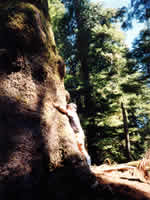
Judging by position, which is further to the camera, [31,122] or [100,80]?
[100,80]

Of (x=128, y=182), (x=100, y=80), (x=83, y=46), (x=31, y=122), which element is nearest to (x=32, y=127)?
(x=31, y=122)

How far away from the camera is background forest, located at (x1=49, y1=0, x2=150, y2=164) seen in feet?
38.3

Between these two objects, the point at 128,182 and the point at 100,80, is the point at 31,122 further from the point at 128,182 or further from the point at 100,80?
the point at 100,80

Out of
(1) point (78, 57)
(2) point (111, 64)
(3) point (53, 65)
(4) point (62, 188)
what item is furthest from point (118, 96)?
(4) point (62, 188)

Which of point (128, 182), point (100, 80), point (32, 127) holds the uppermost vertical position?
point (100, 80)

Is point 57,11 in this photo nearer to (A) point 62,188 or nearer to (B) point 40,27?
(B) point 40,27

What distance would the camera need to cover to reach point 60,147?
2678mm

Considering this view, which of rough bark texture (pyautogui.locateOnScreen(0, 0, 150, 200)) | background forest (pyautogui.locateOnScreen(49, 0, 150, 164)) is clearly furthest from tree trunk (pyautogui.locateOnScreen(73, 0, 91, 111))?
rough bark texture (pyautogui.locateOnScreen(0, 0, 150, 200))

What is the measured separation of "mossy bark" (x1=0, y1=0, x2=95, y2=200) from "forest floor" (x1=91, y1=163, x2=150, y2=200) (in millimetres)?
759

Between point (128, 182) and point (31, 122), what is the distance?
2.75 m

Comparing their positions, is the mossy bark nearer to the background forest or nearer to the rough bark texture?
the rough bark texture

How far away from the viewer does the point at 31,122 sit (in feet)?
8.23

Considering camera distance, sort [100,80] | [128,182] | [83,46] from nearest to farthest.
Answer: [128,182] < [100,80] < [83,46]

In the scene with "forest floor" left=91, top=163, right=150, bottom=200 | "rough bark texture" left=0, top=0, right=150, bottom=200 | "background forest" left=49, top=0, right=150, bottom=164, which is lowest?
"forest floor" left=91, top=163, right=150, bottom=200
